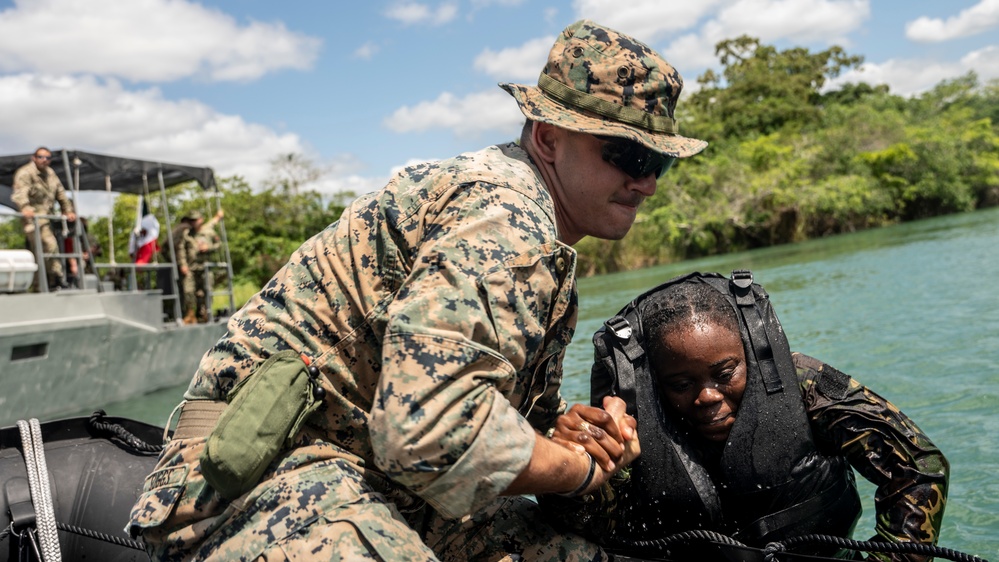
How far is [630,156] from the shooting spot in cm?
243

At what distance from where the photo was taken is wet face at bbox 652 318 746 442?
2.91 m

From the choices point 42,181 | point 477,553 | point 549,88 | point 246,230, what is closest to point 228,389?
point 477,553

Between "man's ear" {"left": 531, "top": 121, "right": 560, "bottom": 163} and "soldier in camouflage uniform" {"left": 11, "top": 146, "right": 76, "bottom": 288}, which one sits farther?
"soldier in camouflage uniform" {"left": 11, "top": 146, "right": 76, "bottom": 288}

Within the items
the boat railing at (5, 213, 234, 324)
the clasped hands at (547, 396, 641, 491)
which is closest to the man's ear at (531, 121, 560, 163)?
the clasped hands at (547, 396, 641, 491)

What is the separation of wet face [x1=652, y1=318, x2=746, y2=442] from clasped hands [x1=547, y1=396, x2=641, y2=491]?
49cm

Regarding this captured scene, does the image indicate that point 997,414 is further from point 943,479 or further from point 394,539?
point 394,539

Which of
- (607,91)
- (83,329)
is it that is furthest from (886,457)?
(83,329)

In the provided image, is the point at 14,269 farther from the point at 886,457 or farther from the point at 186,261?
the point at 886,457

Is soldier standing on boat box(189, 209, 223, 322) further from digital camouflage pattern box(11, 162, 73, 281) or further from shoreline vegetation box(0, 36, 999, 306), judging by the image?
shoreline vegetation box(0, 36, 999, 306)

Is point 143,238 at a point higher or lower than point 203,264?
higher

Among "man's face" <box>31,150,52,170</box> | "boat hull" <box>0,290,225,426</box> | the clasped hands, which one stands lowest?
"boat hull" <box>0,290,225,426</box>

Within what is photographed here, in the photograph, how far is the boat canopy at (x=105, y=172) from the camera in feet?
44.2

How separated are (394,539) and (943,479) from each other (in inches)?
69.1

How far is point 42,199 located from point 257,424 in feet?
40.7
